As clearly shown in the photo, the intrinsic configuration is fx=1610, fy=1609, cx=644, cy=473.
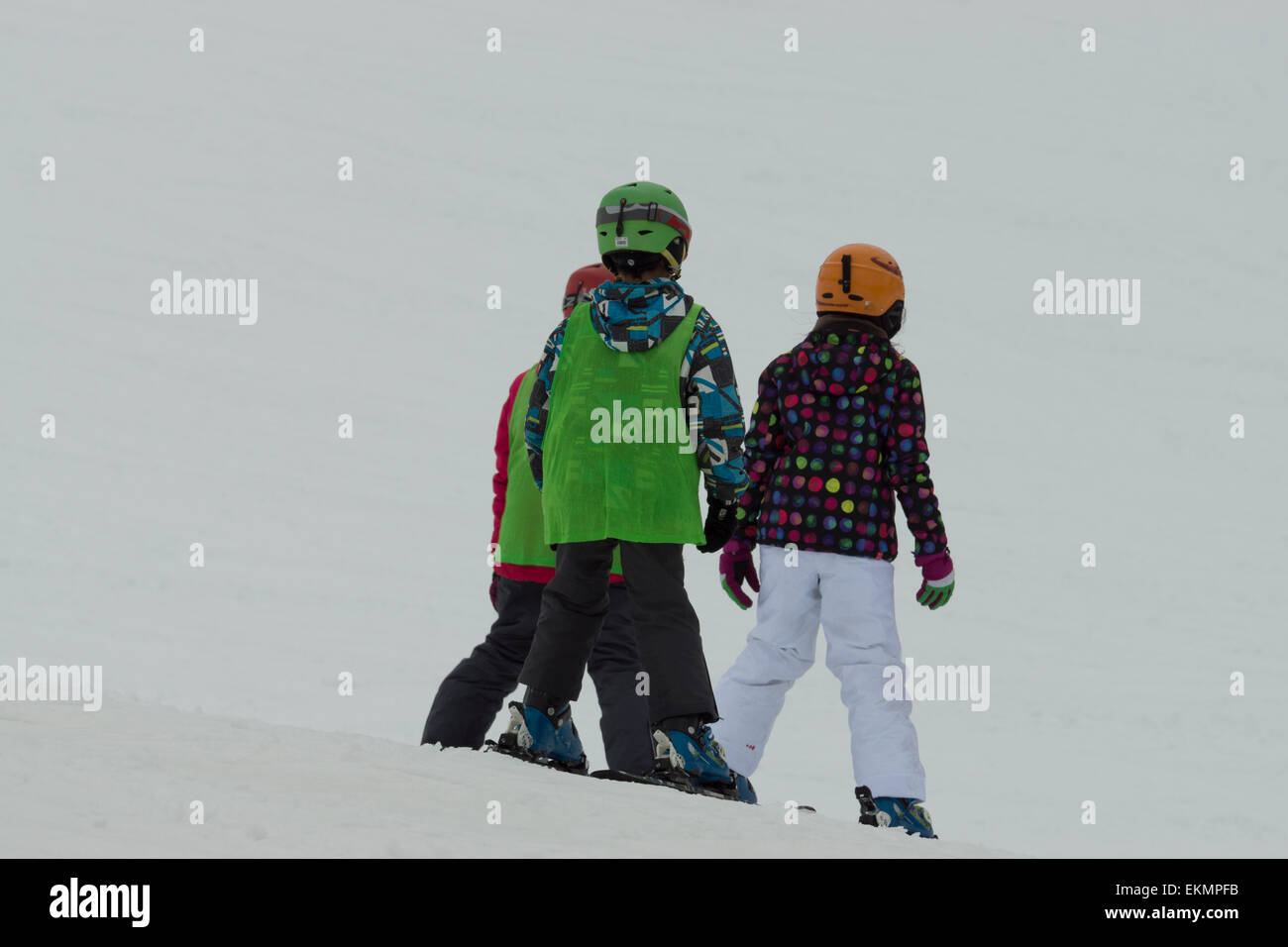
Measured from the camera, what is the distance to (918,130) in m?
19.8

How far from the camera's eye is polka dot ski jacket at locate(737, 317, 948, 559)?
4754 mm

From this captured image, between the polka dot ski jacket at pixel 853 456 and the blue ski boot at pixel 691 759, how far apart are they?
763 millimetres

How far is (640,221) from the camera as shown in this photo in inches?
175

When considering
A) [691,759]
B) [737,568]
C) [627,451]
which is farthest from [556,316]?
[691,759]

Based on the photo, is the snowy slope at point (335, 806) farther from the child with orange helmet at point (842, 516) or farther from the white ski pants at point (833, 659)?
the child with orange helmet at point (842, 516)

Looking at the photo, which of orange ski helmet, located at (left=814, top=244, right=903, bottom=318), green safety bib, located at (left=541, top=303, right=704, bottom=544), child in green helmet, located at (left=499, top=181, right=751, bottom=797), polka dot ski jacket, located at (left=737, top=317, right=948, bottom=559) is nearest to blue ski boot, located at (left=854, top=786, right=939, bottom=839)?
child in green helmet, located at (left=499, top=181, right=751, bottom=797)

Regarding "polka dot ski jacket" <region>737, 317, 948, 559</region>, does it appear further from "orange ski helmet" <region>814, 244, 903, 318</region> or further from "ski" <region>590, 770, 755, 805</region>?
"ski" <region>590, 770, 755, 805</region>

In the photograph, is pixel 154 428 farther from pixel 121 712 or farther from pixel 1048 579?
pixel 121 712

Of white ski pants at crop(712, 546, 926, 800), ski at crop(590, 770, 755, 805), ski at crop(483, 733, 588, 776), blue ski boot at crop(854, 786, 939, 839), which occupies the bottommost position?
blue ski boot at crop(854, 786, 939, 839)

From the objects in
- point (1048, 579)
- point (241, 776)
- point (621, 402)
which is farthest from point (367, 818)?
point (1048, 579)

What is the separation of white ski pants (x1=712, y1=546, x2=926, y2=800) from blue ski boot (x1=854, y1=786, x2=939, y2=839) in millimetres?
25

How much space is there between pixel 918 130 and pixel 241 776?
56.8ft

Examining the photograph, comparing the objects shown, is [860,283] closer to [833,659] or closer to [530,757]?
[833,659]
